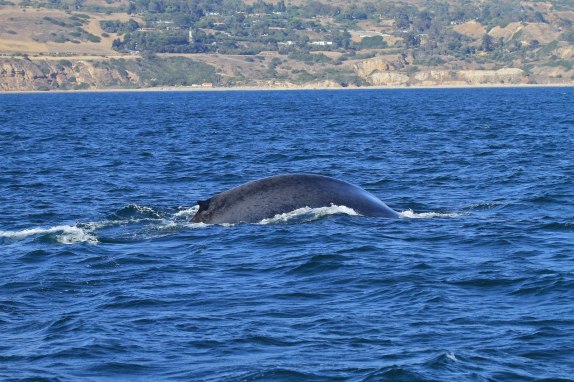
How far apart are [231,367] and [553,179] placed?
22612 millimetres

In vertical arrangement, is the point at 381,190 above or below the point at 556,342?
below

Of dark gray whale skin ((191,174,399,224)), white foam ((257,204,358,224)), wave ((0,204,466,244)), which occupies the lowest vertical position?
wave ((0,204,466,244))

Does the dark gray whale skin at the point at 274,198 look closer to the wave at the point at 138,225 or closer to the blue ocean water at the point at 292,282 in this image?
the wave at the point at 138,225

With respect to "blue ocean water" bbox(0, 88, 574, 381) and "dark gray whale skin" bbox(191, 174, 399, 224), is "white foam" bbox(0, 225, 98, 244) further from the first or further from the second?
"dark gray whale skin" bbox(191, 174, 399, 224)

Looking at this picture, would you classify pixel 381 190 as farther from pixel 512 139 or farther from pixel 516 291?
pixel 512 139

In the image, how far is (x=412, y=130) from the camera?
212ft

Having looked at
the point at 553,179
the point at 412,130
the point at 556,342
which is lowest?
the point at 412,130

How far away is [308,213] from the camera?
899 inches

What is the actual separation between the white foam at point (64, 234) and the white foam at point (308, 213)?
3.85m

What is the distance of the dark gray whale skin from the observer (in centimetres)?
2261

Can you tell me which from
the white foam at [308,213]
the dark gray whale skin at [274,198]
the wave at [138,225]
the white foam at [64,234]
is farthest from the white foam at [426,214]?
the white foam at [64,234]

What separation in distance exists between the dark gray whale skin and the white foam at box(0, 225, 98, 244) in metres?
2.61

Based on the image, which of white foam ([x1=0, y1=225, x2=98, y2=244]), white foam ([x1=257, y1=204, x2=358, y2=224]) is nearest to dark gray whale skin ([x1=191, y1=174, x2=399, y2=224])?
white foam ([x1=257, y1=204, x2=358, y2=224])

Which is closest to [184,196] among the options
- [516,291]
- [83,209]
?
[83,209]
